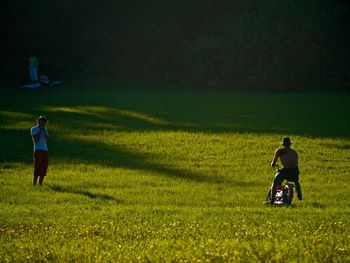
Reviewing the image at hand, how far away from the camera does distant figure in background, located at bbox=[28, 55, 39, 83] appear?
192 feet

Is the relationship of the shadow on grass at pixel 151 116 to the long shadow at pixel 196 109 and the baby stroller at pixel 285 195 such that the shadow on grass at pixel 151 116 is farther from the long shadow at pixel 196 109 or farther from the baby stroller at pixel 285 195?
the baby stroller at pixel 285 195

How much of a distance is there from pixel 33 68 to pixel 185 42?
11251 millimetres

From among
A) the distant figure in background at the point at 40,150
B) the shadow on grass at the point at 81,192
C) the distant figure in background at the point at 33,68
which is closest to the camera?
the shadow on grass at the point at 81,192

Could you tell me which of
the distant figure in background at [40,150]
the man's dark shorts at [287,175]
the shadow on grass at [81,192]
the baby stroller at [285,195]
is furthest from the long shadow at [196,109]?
the man's dark shorts at [287,175]

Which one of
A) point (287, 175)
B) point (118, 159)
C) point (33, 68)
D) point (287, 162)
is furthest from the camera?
point (33, 68)

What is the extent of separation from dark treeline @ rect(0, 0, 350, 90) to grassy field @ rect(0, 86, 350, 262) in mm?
9022

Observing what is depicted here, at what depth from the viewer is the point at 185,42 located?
2490 inches

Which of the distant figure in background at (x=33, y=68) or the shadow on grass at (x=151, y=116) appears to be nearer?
the shadow on grass at (x=151, y=116)

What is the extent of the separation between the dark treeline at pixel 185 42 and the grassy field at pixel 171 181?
9.02m

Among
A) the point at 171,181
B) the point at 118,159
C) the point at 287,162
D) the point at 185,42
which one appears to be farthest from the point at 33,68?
the point at 287,162

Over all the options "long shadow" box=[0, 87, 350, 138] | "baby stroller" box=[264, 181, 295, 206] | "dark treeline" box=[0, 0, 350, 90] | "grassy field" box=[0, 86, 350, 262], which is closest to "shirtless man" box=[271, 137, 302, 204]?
"baby stroller" box=[264, 181, 295, 206]

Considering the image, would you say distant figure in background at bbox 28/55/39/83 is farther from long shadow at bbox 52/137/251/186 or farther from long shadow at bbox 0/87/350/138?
long shadow at bbox 52/137/251/186

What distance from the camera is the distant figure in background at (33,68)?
5856cm

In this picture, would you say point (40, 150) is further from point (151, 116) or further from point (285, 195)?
point (151, 116)
